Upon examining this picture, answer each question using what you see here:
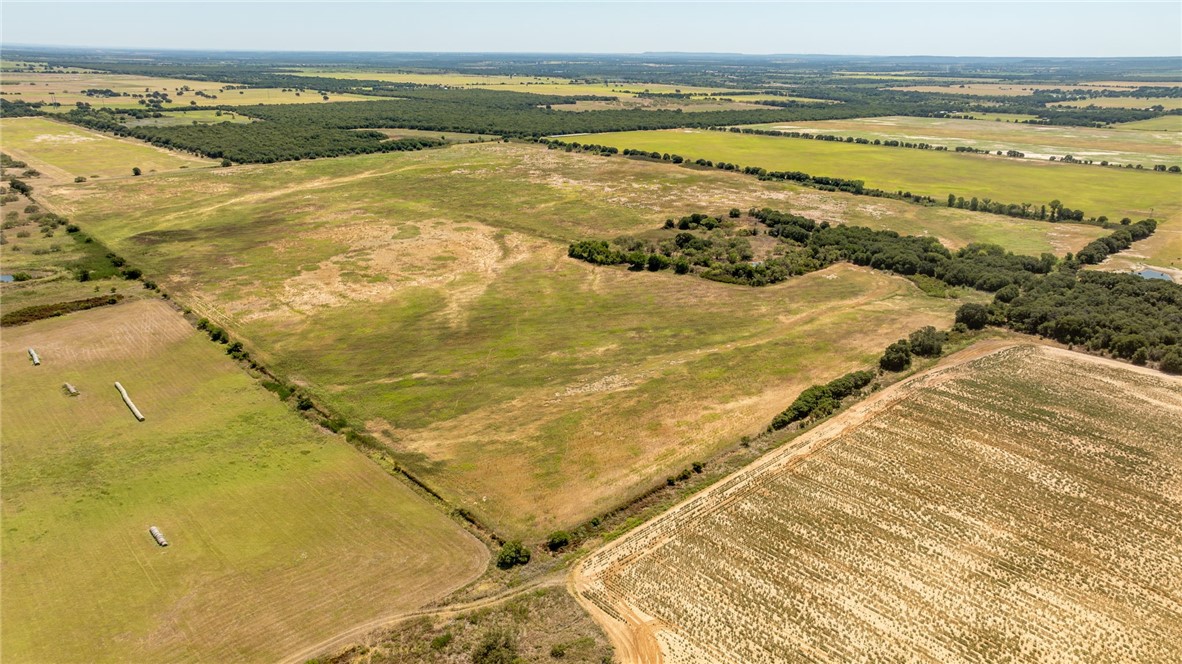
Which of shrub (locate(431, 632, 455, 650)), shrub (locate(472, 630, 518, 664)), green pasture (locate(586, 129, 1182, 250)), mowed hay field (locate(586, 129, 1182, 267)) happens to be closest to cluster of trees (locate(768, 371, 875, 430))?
shrub (locate(472, 630, 518, 664))

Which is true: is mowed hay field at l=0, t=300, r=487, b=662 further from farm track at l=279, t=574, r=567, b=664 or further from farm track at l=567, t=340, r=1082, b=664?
farm track at l=567, t=340, r=1082, b=664

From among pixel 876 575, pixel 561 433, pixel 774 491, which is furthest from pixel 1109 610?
pixel 561 433

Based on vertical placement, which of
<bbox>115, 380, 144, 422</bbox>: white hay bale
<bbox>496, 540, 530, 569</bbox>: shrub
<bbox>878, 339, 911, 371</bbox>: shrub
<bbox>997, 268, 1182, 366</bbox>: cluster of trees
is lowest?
<bbox>496, 540, 530, 569</bbox>: shrub

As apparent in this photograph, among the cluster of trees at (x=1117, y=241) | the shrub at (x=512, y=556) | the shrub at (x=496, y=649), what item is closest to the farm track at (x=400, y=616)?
the shrub at (x=512, y=556)

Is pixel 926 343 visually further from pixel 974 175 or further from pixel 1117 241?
pixel 974 175

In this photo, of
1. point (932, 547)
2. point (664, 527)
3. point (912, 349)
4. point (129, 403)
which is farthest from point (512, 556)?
point (912, 349)

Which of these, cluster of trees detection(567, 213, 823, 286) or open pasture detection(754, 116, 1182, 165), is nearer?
cluster of trees detection(567, 213, 823, 286)

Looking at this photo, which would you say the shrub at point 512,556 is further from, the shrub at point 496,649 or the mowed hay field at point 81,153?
the mowed hay field at point 81,153

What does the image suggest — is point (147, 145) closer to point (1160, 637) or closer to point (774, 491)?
point (774, 491)
